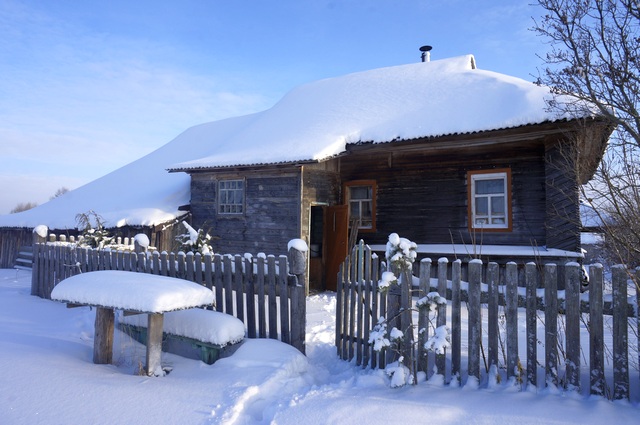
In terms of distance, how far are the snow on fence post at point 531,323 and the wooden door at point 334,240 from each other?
776 cm

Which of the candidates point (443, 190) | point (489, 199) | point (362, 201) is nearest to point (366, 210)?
point (362, 201)

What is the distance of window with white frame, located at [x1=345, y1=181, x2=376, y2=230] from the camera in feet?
41.1

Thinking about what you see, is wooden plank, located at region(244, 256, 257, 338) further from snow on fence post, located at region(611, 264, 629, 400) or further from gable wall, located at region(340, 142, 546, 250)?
gable wall, located at region(340, 142, 546, 250)

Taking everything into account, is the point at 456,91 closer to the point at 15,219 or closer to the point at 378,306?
the point at 378,306

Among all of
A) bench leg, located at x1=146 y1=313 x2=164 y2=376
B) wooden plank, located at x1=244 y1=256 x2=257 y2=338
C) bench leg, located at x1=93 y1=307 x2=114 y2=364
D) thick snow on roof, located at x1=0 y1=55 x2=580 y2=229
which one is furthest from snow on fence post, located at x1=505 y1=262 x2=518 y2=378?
thick snow on roof, located at x1=0 y1=55 x2=580 y2=229

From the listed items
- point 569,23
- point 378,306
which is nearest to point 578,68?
point 569,23

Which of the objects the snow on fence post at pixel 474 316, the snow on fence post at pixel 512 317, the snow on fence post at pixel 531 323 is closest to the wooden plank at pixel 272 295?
the snow on fence post at pixel 474 316

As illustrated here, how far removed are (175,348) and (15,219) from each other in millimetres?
16742

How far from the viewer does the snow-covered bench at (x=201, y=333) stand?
4.66 m

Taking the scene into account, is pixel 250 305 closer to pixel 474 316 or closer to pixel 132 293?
pixel 132 293

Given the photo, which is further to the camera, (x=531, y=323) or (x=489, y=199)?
(x=489, y=199)

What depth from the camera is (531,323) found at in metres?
3.91

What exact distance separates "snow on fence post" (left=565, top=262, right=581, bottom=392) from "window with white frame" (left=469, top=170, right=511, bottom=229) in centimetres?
Result: 714

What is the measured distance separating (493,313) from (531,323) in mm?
343
